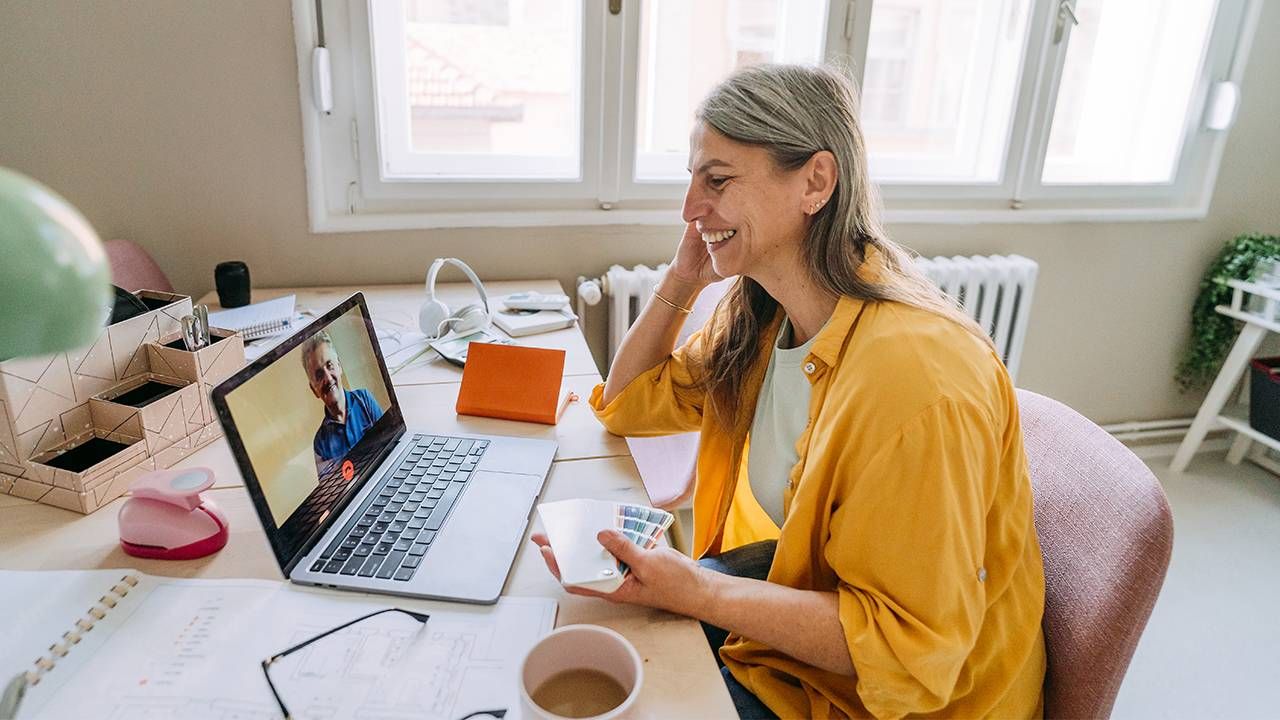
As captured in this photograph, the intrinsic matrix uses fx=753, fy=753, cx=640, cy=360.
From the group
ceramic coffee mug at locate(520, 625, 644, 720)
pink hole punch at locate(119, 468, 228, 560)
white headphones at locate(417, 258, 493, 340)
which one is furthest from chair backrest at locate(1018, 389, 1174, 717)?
white headphones at locate(417, 258, 493, 340)

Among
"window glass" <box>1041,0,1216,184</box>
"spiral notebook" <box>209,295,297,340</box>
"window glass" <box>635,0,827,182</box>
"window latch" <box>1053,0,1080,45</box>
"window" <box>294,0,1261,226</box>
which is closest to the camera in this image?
"spiral notebook" <box>209,295,297,340</box>

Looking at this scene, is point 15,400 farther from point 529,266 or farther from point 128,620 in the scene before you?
point 529,266

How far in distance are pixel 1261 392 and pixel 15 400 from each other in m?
3.21

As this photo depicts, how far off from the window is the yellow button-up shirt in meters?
1.38

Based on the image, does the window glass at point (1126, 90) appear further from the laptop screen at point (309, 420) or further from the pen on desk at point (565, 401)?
the laptop screen at point (309, 420)

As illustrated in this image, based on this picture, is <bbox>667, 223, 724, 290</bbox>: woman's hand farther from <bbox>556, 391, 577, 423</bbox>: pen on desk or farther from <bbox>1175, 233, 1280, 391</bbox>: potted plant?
<bbox>1175, 233, 1280, 391</bbox>: potted plant

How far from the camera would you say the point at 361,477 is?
0.94m

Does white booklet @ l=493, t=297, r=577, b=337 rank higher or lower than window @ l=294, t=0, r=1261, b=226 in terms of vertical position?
lower

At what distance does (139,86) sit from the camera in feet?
5.81

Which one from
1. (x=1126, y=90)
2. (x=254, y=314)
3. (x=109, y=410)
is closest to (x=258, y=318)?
(x=254, y=314)

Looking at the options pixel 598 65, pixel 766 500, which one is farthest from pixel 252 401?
pixel 598 65

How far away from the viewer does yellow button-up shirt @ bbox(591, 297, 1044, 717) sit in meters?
0.74

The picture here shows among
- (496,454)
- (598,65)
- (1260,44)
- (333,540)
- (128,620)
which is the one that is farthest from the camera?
(1260,44)

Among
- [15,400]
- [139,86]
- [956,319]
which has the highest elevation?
[139,86]
